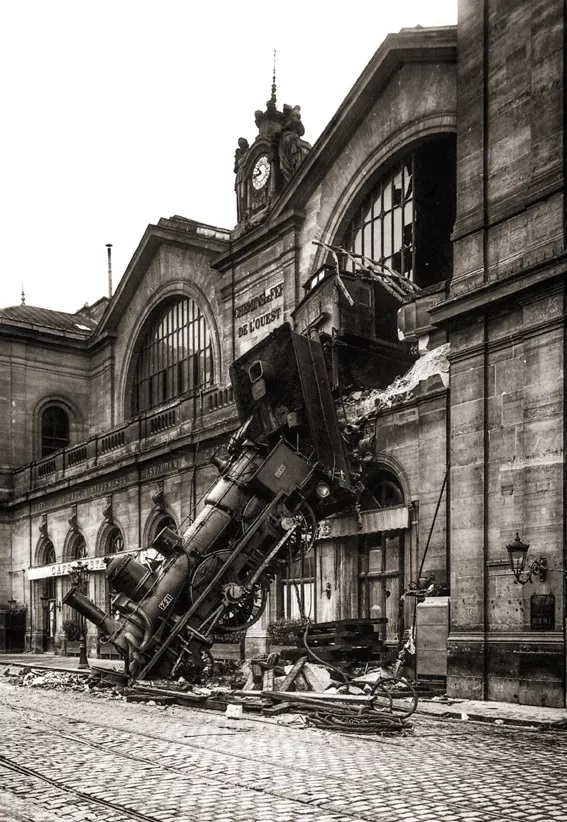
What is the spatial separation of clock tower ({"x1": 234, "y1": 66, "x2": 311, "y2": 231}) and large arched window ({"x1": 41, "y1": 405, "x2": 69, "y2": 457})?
15604mm

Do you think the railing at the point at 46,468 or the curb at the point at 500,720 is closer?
the curb at the point at 500,720

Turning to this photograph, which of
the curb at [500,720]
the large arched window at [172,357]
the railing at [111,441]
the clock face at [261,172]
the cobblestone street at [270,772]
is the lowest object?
the curb at [500,720]

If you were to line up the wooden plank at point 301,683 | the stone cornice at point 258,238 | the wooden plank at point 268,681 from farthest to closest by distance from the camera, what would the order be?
the stone cornice at point 258,238 → the wooden plank at point 268,681 → the wooden plank at point 301,683

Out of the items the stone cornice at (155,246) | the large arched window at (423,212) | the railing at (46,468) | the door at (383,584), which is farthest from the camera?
the railing at (46,468)

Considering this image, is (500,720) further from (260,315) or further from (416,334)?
(260,315)

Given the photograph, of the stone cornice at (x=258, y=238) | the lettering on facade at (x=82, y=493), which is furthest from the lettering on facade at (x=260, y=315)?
the lettering on facade at (x=82, y=493)

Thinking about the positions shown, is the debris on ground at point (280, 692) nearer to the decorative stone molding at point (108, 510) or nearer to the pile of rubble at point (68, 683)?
the pile of rubble at point (68, 683)

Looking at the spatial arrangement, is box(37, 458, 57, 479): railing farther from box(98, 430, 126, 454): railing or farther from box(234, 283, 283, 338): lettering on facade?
box(234, 283, 283, 338): lettering on facade

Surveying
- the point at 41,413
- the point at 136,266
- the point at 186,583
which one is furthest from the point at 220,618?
the point at 41,413

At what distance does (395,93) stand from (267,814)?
18944mm

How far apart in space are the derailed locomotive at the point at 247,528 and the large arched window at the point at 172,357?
13038 millimetres

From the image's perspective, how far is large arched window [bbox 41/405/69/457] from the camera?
42.8 metres

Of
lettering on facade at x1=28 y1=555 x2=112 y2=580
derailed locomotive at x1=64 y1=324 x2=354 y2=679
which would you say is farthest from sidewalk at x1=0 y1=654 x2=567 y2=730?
lettering on facade at x1=28 y1=555 x2=112 y2=580

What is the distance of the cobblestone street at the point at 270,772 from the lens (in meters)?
7.97
